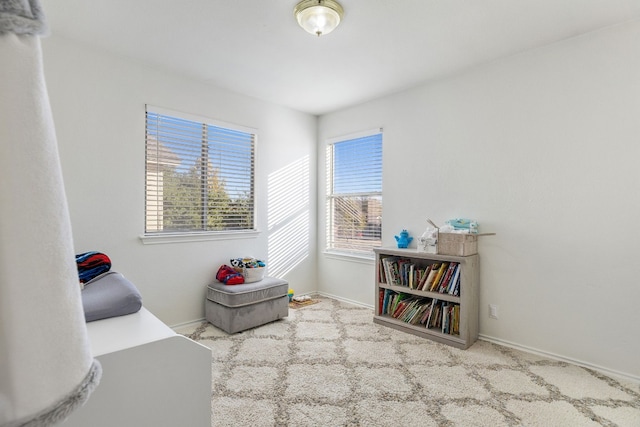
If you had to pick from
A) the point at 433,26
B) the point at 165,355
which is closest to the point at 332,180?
the point at 433,26

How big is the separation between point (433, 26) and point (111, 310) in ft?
8.60

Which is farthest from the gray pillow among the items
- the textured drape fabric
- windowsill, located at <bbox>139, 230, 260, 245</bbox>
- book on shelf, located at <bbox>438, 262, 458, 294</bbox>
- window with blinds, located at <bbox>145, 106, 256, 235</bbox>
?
book on shelf, located at <bbox>438, 262, 458, 294</bbox>

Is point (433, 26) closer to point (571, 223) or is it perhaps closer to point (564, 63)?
point (564, 63)

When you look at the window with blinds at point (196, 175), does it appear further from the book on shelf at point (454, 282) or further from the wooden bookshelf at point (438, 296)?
the book on shelf at point (454, 282)

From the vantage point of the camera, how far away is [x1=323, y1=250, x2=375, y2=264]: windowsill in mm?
3860

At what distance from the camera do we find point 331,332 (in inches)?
121

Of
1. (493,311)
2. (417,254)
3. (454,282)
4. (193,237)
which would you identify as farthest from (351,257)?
(193,237)

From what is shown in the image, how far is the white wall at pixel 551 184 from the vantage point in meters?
2.28

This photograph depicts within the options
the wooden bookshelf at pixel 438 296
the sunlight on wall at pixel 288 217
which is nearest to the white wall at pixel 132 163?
the sunlight on wall at pixel 288 217

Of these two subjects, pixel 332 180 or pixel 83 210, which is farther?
pixel 332 180

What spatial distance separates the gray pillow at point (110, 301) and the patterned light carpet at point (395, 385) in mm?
795

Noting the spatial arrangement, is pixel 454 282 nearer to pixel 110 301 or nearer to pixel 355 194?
pixel 355 194

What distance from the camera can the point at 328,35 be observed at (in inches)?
96.3

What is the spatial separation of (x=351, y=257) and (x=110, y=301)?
9.41 ft
